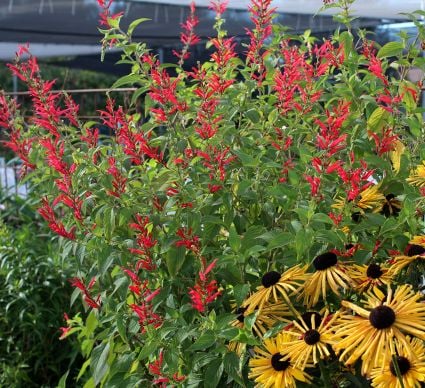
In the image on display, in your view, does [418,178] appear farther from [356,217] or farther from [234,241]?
[234,241]

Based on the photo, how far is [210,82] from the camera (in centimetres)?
188

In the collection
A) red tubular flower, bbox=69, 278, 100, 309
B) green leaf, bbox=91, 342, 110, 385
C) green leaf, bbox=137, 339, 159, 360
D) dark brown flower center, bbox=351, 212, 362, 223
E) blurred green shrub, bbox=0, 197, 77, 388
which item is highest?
dark brown flower center, bbox=351, 212, 362, 223

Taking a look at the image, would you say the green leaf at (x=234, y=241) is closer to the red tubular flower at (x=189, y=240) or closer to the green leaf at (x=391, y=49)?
the red tubular flower at (x=189, y=240)

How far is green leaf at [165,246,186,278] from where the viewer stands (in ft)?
5.65

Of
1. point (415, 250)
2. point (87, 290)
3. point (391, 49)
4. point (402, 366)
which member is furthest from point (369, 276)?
point (87, 290)

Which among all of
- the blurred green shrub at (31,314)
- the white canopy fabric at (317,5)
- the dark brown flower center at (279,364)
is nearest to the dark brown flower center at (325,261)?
the dark brown flower center at (279,364)

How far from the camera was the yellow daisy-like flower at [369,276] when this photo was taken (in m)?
1.56

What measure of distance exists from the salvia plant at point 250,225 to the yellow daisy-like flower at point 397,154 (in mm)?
11

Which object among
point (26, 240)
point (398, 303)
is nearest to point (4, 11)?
point (26, 240)

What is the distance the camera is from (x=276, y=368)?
151 cm

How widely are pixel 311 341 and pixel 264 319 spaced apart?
6.9 inches

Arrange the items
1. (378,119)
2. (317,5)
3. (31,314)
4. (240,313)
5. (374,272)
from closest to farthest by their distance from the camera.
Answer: (374,272), (240,313), (378,119), (31,314), (317,5)

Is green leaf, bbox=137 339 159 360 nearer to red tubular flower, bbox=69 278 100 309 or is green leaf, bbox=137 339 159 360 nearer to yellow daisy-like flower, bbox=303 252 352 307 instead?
red tubular flower, bbox=69 278 100 309

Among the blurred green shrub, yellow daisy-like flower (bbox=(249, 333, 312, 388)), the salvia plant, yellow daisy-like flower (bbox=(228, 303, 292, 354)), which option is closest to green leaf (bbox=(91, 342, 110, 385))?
the salvia plant
